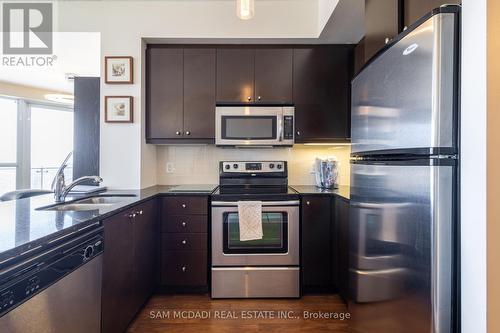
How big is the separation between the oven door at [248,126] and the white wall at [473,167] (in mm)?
1789

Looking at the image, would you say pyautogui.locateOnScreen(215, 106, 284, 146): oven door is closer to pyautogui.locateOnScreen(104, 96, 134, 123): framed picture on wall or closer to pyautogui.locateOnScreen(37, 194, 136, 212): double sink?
pyautogui.locateOnScreen(104, 96, 134, 123): framed picture on wall

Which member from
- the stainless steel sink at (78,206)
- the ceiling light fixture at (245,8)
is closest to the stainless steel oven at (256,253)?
the stainless steel sink at (78,206)

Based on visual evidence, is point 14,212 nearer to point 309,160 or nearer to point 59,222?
point 59,222

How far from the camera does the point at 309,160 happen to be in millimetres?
2939

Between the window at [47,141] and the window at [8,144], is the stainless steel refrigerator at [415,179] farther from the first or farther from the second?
the window at [8,144]

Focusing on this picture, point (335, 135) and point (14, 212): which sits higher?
point (335, 135)

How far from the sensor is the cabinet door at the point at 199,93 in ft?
8.57

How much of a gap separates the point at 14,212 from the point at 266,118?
1.90 metres

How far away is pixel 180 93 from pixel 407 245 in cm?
227

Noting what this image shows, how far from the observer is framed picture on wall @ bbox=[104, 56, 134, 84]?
2.51 metres

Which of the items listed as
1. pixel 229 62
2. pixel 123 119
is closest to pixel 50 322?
pixel 123 119

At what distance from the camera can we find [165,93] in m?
2.62

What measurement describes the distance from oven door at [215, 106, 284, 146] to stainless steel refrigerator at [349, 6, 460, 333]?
52.0 inches

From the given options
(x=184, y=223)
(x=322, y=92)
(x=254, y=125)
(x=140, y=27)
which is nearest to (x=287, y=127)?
(x=254, y=125)
